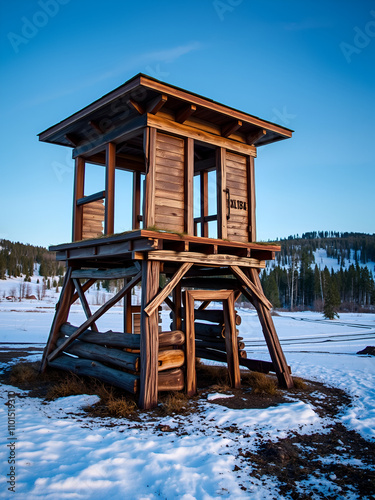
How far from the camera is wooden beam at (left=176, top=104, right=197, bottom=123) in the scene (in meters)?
8.34

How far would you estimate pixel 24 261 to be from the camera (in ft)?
332

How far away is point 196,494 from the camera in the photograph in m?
4.16

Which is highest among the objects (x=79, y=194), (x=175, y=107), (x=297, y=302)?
(x=175, y=107)

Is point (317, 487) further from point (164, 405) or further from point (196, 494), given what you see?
point (164, 405)

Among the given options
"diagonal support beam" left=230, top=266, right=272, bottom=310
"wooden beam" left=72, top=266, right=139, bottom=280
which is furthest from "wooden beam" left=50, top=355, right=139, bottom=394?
"diagonal support beam" left=230, top=266, right=272, bottom=310

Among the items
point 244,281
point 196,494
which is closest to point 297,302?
point 244,281

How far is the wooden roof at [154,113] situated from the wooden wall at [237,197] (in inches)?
28.4

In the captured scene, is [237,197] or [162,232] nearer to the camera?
[162,232]

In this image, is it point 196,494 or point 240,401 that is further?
point 240,401

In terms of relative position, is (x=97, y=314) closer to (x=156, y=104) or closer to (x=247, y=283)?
(x=247, y=283)

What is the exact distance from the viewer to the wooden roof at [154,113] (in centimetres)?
783

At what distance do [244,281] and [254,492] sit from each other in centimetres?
585

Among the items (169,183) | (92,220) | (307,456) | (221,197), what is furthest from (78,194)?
(307,456)

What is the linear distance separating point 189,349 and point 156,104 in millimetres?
5488
